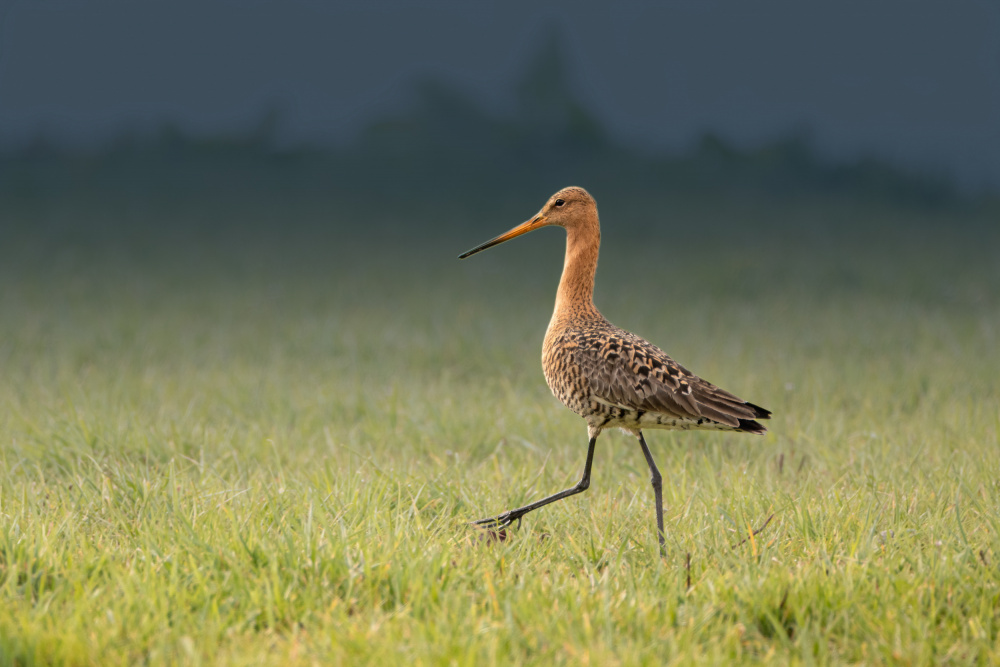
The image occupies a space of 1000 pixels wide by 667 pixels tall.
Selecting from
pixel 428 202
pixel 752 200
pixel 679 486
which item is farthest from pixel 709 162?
pixel 679 486

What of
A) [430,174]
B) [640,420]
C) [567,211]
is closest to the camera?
[640,420]

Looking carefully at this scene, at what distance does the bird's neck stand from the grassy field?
865 millimetres

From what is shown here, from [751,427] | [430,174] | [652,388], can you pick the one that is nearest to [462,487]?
[652,388]

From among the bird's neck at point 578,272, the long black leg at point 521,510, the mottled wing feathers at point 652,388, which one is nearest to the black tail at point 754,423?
the mottled wing feathers at point 652,388

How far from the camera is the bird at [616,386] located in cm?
373

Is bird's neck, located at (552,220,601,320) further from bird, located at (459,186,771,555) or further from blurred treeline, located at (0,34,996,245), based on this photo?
blurred treeline, located at (0,34,996,245)

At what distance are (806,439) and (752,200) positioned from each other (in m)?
12.0

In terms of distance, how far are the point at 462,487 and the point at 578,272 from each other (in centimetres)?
113

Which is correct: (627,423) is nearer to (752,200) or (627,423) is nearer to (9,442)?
(9,442)

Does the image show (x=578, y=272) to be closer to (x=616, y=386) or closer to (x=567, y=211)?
(x=567, y=211)

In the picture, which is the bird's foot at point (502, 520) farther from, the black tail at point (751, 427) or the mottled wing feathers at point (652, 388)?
the black tail at point (751, 427)

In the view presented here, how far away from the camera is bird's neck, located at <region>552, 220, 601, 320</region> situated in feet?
13.8

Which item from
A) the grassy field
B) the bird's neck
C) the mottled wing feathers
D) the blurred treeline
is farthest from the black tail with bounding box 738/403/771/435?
the blurred treeline

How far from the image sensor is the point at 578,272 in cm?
426
